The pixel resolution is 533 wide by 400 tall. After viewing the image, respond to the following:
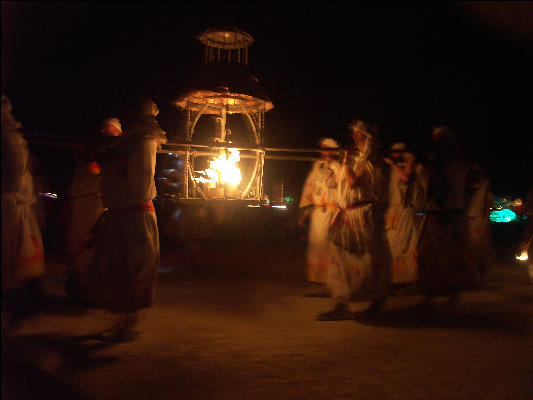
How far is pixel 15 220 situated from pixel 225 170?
11.3ft

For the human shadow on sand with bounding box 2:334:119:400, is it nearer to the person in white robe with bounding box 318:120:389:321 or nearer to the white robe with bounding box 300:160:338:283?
the person in white robe with bounding box 318:120:389:321

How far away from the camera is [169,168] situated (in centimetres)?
834

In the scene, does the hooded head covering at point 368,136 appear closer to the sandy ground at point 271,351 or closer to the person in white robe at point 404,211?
the person in white robe at point 404,211

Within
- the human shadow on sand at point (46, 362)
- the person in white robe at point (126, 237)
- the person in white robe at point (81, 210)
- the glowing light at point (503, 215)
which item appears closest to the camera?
the human shadow on sand at point (46, 362)

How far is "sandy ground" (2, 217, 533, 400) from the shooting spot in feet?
11.0

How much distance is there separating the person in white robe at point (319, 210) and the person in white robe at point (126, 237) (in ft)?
10.7

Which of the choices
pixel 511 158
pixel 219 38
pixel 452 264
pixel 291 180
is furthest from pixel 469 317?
pixel 511 158

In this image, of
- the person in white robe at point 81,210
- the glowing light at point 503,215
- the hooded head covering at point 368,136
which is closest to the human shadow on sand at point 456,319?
the hooded head covering at point 368,136

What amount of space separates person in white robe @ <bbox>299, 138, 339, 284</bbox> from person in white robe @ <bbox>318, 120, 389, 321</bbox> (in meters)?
1.37

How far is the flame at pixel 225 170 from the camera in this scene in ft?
23.9

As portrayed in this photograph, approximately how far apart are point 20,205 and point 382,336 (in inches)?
143

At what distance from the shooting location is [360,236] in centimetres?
553

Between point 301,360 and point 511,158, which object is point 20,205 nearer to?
point 301,360

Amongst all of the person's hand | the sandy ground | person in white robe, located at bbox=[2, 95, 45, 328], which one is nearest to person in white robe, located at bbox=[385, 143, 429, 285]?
the sandy ground
